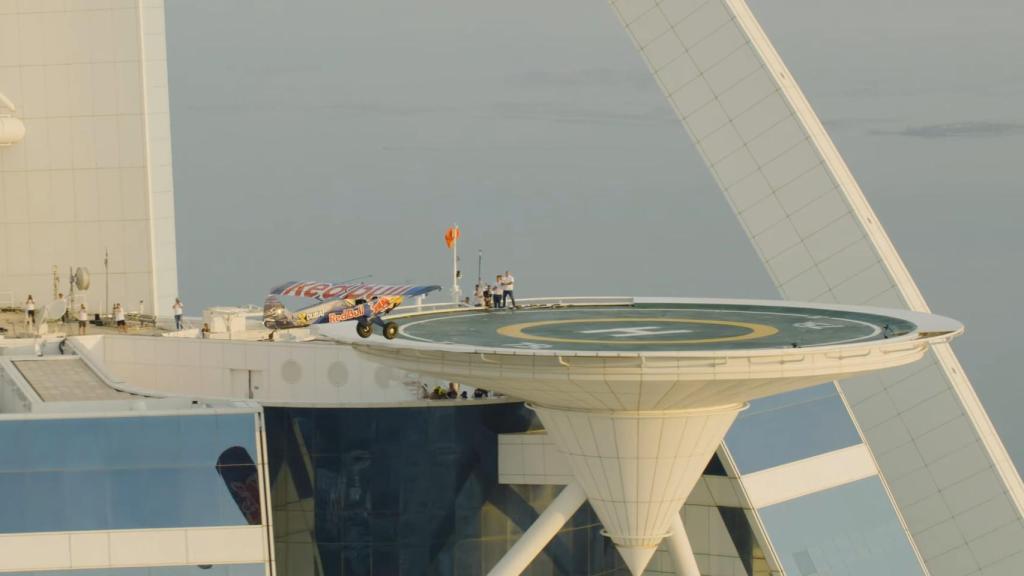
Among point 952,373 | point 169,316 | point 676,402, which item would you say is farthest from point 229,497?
point 952,373

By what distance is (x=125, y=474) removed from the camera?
5538cm

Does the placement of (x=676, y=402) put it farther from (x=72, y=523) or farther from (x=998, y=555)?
(x=998, y=555)

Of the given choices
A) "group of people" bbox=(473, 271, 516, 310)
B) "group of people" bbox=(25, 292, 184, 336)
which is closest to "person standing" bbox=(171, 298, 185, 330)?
"group of people" bbox=(25, 292, 184, 336)

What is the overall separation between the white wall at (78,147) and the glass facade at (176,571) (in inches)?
1392

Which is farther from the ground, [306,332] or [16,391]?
[306,332]

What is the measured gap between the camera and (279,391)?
246 ft

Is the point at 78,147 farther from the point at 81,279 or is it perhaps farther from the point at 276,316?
the point at 276,316

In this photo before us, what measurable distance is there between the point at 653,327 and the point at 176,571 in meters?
20.0

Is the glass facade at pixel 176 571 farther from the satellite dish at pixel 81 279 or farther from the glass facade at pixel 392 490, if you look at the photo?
the satellite dish at pixel 81 279

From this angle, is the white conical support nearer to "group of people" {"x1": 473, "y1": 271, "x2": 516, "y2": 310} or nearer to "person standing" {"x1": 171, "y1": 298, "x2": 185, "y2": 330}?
"group of people" {"x1": 473, "y1": 271, "x2": 516, "y2": 310}

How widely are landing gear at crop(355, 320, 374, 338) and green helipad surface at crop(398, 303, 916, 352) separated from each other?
7.93ft

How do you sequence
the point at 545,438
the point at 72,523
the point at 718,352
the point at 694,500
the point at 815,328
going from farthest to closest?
the point at 694,500, the point at 545,438, the point at 815,328, the point at 72,523, the point at 718,352

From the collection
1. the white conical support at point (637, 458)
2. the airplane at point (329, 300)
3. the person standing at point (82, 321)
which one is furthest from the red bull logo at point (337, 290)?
the white conical support at point (637, 458)

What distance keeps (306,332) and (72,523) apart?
2657cm
